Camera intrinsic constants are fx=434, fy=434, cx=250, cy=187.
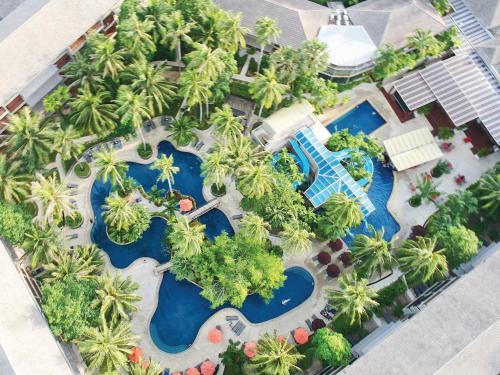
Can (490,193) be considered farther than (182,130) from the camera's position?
No

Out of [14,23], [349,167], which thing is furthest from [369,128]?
[14,23]

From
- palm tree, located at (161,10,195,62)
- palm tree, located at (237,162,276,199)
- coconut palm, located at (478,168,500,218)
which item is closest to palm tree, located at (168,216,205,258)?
palm tree, located at (237,162,276,199)

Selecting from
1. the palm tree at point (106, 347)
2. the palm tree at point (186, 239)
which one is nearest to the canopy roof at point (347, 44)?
the palm tree at point (186, 239)

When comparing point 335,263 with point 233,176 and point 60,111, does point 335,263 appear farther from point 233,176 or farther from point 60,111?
point 60,111

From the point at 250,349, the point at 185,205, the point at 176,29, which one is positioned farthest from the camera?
the point at 176,29

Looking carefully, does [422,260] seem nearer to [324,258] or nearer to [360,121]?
[324,258]

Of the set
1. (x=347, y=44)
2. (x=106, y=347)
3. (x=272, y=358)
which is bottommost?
(x=272, y=358)

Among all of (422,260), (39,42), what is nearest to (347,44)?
(422,260)

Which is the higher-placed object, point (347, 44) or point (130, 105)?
point (347, 44)
